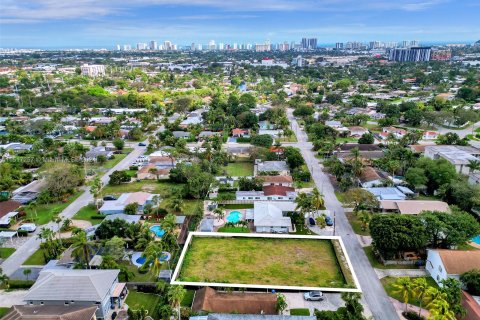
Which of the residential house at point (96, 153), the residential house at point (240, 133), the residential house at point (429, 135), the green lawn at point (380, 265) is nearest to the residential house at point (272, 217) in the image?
the green lawn at point (380, 265)

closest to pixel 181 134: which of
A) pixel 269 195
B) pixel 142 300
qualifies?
pixel 269 195

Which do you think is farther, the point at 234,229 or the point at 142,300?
the point at 234,229

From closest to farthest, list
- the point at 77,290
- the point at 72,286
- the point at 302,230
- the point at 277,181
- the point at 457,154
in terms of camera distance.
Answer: the point at 77,290
the point at 72,286
the point at 302,230
the point at 277,181
the point at 457,154

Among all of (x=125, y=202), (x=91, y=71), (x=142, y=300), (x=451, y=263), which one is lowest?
(x=142, y=300)

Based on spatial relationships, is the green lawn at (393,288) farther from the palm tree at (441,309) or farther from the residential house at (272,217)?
the residential house at (272,217)

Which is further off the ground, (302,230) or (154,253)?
(154,253)

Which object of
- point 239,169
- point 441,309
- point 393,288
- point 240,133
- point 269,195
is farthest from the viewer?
point 240,133

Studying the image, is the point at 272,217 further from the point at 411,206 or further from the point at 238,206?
the point at 411,206
